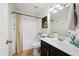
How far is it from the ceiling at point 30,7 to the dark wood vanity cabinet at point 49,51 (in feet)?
2.07

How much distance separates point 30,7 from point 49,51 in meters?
0.87

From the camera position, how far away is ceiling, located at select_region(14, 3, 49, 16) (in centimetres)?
179

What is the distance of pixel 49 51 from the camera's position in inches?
75.4

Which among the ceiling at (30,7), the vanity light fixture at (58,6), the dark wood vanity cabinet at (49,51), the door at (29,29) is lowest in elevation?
the dark wood vanity cabinet at (49,51)

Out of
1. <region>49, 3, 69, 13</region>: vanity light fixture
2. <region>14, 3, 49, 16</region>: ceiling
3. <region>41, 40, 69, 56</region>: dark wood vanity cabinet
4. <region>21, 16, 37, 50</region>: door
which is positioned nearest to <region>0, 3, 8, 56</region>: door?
<region>14, 3, 49, 16</region>: ceiling

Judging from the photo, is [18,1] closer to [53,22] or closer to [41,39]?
[41,39]

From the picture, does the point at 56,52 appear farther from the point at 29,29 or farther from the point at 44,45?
the point at 29,29

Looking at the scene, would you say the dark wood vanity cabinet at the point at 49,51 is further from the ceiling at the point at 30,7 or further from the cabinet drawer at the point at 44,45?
the ceiling at the point at 30,7

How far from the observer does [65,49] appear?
4.78 feet

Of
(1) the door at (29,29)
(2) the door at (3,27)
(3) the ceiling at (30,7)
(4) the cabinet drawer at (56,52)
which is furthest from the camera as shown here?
(1) the door at (29,29)

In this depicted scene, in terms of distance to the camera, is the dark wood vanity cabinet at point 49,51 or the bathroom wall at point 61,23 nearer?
the dark wood vanity cabinet at point 49,51

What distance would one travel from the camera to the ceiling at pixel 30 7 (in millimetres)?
1792

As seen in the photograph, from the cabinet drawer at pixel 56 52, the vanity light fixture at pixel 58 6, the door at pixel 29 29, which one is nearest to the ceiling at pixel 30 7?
the door at pixel 29 29

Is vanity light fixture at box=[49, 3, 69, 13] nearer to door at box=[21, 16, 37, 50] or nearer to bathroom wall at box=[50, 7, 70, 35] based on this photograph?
bathroom wall at box=[50, 7, 70, 35]
